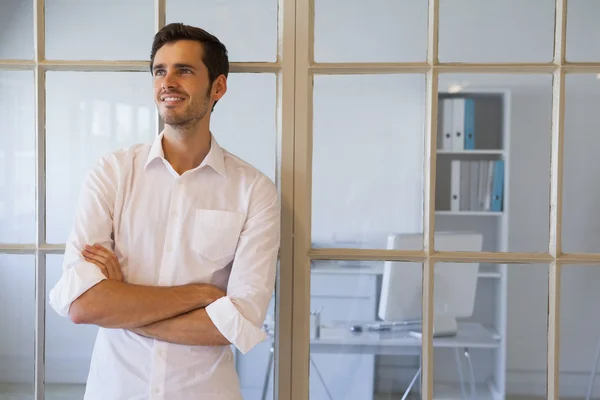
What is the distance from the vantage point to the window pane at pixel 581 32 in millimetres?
1959

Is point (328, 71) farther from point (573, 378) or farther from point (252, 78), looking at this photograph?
point (573, 378)

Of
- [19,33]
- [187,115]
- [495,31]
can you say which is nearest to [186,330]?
[187,115]

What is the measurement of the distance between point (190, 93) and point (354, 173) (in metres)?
0.60

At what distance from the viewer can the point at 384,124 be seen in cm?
199

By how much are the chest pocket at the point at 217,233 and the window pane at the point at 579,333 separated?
3.45 feet

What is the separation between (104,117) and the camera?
6.58 ft

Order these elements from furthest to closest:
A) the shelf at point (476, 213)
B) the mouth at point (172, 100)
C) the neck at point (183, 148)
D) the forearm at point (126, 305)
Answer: the shelf at point (476, 213)
the neck at point (183, 148)
the mouth at point (172, 100)
the forearm at point (126, 305)

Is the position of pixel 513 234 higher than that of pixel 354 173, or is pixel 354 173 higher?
pixel 354 173

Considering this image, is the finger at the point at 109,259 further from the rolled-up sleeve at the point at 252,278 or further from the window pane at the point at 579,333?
the window pane at the point at 579,333

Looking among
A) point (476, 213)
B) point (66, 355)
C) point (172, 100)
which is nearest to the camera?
Answer: point (172, 100)

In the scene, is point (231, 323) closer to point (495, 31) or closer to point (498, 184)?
point (498, 184)

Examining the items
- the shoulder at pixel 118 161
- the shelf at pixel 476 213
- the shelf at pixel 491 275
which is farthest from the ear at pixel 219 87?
the shelf at pixel 491 275

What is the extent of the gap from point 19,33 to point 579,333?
2.04 meters

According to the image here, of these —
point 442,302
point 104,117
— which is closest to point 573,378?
point 442,302
